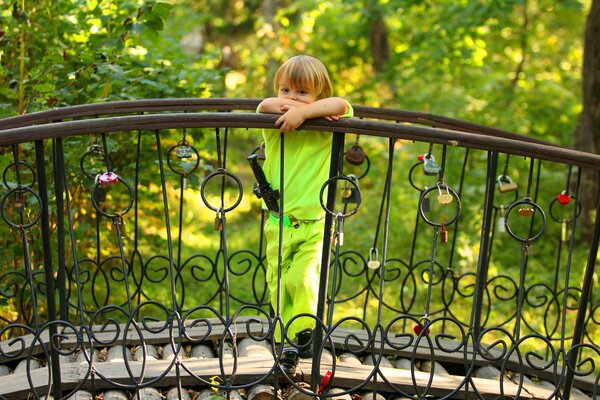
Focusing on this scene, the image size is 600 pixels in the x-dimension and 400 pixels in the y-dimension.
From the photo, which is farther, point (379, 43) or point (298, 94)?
point (379, 43)

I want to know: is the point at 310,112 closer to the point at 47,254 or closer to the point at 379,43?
the point at 47,254

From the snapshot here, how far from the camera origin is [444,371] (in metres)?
3.74

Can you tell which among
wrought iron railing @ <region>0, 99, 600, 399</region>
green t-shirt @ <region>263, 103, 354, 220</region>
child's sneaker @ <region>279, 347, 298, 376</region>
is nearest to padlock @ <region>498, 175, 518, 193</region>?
wrought iron railing @ <region>0, 99, 600, 399</region>

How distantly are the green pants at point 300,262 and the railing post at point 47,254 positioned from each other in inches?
36.0

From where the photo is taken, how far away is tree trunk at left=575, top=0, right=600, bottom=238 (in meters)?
6.68

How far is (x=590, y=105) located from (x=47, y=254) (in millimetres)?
5437

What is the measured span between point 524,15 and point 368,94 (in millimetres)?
2316

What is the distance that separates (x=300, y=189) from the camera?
322 centimetres

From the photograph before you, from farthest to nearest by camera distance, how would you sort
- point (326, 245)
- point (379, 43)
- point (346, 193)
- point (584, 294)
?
1. point (379, 43)
2. point (346, 193)
3. point (584, 294)
4. point (326, 245)

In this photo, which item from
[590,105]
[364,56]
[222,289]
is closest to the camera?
[222,289]

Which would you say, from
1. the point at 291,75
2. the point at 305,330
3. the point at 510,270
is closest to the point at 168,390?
the point at 305,330

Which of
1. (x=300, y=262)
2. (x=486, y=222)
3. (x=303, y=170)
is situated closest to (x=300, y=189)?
(x=303, y=170)

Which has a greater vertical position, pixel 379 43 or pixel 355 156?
pixel 379 43

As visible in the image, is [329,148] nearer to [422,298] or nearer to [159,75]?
[159,75]
